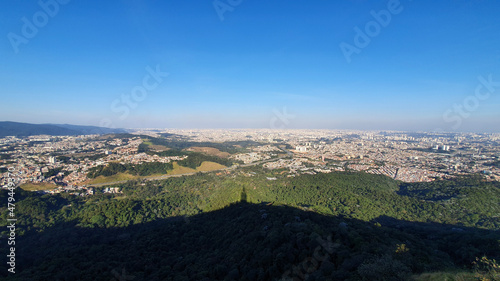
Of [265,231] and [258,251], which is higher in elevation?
[265,231]

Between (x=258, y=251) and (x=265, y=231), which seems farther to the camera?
(x=265, y=231)

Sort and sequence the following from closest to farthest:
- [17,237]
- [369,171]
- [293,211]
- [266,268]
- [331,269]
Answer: [331,269], [266,268], [293,211], [17,237], [369,171]

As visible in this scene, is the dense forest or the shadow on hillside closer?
the shadow on hillside

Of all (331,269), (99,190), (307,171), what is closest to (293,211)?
(331,269)

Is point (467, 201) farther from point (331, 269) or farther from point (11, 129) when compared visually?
point (11, 129)
